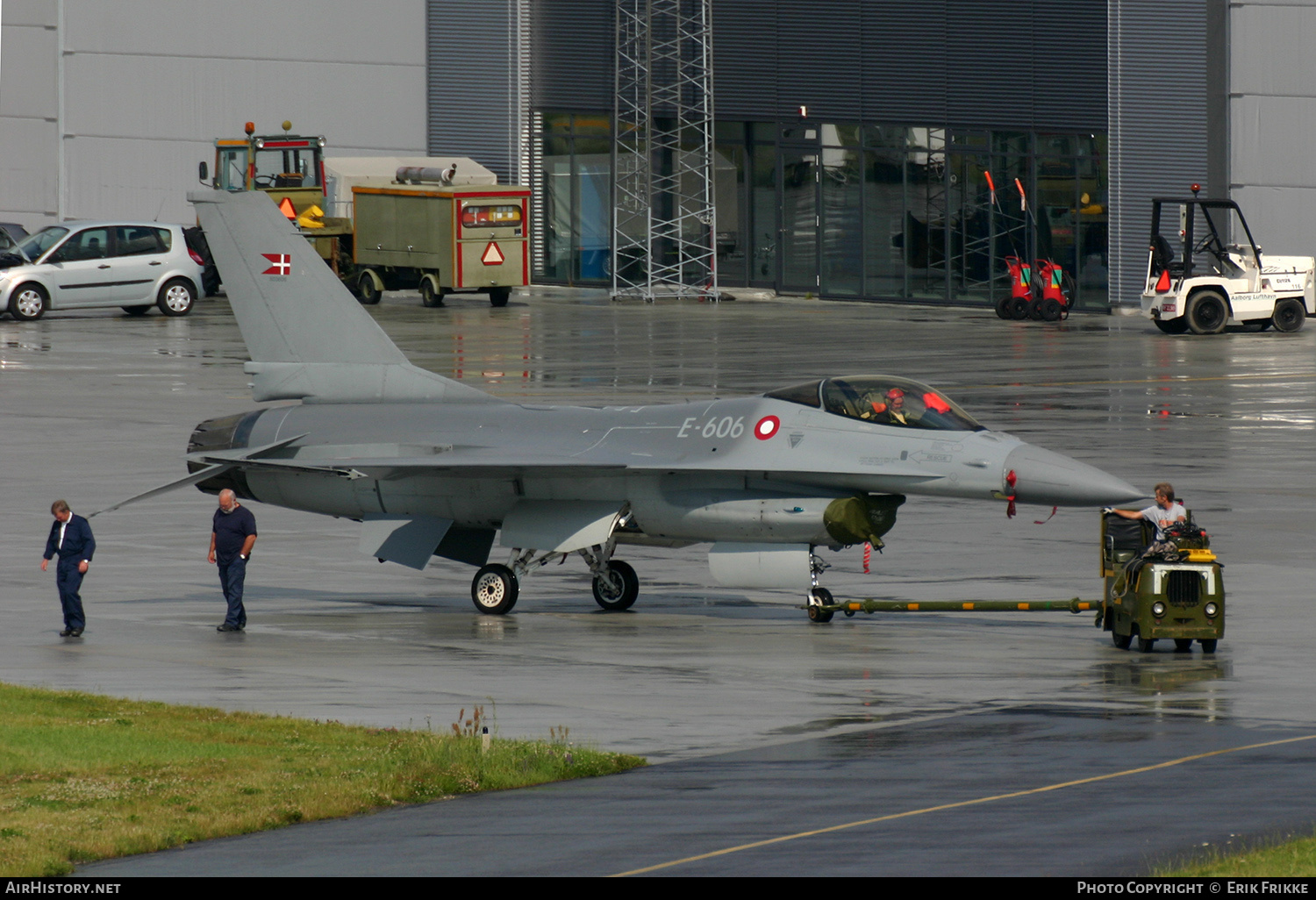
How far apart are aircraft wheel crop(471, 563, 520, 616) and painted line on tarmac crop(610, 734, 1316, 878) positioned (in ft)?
29.5

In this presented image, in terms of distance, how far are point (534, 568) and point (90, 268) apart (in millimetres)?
34914

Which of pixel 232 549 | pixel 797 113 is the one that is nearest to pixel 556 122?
pixel 797 113

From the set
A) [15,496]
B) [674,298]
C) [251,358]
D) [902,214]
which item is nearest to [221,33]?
[674,298]

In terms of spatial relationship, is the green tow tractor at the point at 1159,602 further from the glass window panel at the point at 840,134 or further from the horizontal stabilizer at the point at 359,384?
the glass window panel at the point at 840,134

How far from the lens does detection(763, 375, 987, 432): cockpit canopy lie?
794 inches

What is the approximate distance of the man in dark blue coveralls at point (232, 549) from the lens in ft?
65.9

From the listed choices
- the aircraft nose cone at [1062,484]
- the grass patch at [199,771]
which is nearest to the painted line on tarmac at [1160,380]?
the aircraft nose cone at [1062,484]

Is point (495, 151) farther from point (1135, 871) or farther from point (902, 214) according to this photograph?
point (1135, 871)

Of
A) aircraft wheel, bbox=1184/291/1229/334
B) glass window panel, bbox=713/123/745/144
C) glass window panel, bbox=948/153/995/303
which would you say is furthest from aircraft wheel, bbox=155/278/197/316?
aircraft wheel, bbox=1184/291/1229/334

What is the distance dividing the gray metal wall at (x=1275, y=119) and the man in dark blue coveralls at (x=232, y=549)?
133 ft

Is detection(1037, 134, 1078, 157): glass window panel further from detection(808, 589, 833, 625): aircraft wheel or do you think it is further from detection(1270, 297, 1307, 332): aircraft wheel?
detection(808, 589, 833, 625): aircraft wheel

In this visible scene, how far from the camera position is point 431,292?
59.0m

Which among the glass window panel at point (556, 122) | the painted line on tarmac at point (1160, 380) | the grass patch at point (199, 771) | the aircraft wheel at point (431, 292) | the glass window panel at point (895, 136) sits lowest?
the grass patch at point (199, 771)

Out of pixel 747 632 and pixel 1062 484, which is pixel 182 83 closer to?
pixel 747 632
